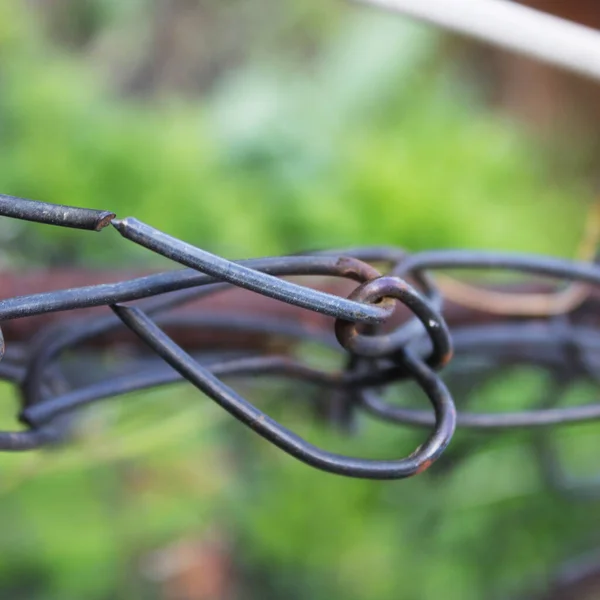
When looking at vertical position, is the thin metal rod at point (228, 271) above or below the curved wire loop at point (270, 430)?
above

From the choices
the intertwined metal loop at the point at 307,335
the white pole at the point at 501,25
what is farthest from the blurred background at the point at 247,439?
the white pole at the point at 501,25

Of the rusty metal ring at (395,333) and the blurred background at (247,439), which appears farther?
the blurred background at (247,439)

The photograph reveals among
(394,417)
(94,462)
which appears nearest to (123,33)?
(94,462)

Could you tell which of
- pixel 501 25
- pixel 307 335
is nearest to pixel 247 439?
pixel 307 335

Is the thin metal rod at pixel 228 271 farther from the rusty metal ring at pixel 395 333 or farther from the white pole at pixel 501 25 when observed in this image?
the white pole at pixel 501 25

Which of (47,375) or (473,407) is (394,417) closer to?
(47,375)

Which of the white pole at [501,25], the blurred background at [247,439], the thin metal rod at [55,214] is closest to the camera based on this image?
the thin metal rod at [55,214]
